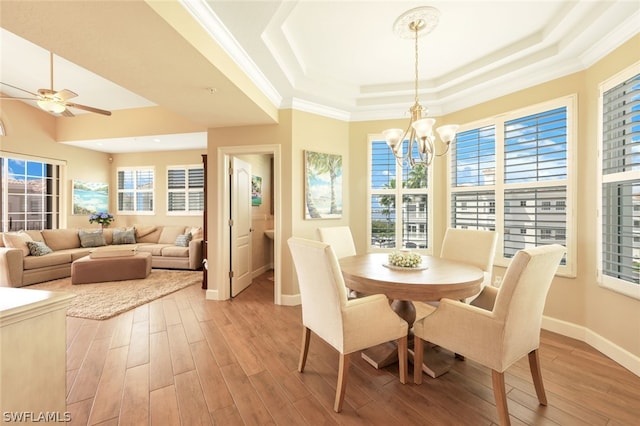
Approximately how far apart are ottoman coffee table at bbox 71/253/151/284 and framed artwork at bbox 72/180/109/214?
2.43m

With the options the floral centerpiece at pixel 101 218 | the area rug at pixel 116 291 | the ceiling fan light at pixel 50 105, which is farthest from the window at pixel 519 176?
the floral centerpiece at pixel 101 218

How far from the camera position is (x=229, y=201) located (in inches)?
148

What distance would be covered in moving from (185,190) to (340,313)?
239 inches

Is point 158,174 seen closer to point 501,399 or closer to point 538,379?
point 501,399

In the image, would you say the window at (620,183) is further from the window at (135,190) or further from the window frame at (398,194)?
the window at (135,190)

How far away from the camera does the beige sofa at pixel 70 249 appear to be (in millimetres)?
4051

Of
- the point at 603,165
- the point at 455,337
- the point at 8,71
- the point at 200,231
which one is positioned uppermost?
the point at 8,71

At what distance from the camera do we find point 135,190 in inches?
264

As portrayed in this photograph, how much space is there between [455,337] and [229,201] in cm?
317

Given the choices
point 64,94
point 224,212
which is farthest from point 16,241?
point 224,212

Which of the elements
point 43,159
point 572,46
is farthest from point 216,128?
point 43,159

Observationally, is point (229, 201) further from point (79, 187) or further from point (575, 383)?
point (79, 187)

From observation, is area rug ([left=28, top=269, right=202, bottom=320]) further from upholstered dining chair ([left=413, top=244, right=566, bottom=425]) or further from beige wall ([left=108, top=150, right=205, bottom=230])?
upholstered dining chair ([left=413, top=244, right=566, bottom=425])

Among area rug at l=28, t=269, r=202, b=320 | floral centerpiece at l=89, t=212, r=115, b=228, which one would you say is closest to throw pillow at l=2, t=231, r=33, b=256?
area rug at l=28, t=269, r=202, b=320
